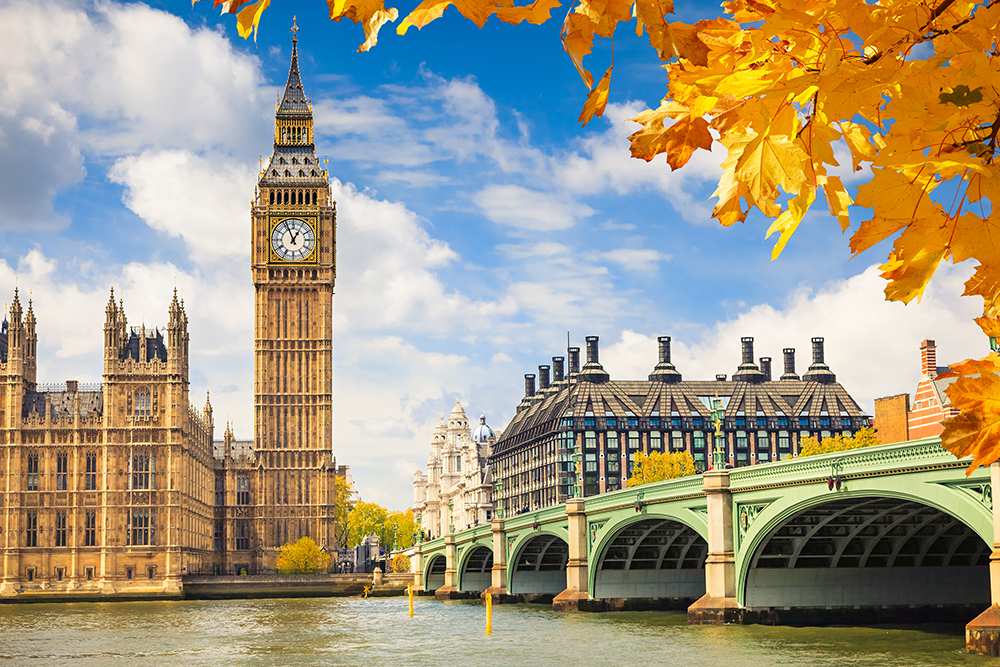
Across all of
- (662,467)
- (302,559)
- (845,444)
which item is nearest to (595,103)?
(845,444)

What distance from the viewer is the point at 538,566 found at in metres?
78.1

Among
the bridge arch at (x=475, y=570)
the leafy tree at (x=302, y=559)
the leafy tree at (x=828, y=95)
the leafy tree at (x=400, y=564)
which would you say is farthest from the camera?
the leafy tree at (x=400, y=564)

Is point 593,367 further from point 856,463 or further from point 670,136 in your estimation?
point 670,136

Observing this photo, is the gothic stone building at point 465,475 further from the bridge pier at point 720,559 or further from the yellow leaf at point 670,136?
the yellow leaf at point 670,136

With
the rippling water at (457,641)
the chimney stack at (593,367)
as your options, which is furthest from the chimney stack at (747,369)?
the rippling water at (457,641)

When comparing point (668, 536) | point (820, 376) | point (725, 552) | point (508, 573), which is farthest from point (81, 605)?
point (820, 376)

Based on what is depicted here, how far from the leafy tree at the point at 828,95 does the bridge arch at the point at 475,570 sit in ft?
285

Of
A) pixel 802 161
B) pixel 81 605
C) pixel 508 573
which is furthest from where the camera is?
pixel 81 605

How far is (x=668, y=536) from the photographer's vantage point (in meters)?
60.8

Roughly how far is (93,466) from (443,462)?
98.6 meters

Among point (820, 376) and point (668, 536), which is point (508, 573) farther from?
point (820, 376)

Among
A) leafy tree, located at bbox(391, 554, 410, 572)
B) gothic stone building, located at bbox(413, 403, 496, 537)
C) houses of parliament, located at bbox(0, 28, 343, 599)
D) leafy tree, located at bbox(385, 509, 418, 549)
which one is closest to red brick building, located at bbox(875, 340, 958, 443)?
houses of parliament, located at bbox(0, 28, 343, 599)

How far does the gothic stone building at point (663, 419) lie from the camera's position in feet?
419

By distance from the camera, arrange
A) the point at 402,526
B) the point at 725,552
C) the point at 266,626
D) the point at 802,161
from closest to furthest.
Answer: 1. the point at 802,161
2. the point at 725,552
3. the point at 266,626
4. the point at 402,526
